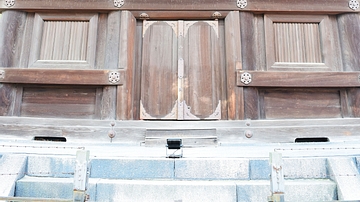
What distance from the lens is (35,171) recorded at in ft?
9.67

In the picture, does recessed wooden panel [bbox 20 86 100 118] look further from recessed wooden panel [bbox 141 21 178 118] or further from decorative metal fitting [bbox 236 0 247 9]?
decorative metal fitting [bbox 236 0 247 9]

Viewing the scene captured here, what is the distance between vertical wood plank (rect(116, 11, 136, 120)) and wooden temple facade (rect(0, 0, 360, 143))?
2 cm

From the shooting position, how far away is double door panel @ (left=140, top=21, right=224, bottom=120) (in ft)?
16.3

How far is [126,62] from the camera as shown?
16.0 ft

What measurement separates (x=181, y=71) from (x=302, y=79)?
Result: 2379 mm

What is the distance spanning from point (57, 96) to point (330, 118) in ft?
17.8

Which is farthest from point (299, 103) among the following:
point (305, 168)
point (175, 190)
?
point (175, 190)

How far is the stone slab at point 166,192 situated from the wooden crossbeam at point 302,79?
2696 millimetres

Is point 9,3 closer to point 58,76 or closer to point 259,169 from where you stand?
point 58,76

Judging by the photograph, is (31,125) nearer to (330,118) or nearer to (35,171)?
(35,171)

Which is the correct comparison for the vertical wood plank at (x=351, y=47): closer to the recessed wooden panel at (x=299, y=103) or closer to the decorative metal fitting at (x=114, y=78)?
the recessed wooden panel at (x=299, y=103)

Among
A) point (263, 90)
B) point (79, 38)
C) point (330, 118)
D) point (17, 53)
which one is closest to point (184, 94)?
point (263, 90)

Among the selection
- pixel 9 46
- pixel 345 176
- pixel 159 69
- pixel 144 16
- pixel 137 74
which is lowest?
pixel 345 176

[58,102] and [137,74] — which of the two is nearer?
[58,102]
